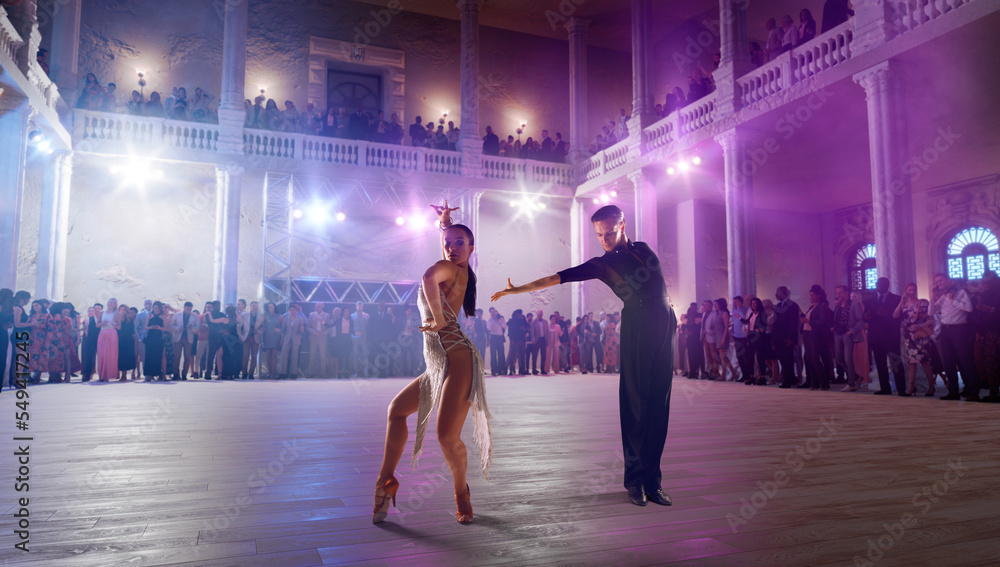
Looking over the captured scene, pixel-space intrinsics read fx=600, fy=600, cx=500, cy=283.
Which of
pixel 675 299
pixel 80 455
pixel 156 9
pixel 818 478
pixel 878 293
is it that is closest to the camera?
pixel 818 478

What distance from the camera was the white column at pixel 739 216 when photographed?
486 inches

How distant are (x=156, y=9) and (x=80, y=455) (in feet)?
56.2

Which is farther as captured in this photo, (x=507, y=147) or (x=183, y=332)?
(x=507, y=147)

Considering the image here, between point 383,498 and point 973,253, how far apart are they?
1782cm

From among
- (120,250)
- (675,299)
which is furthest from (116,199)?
(675,299)

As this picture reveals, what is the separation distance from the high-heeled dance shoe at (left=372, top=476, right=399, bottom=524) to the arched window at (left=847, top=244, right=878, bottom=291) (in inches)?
738

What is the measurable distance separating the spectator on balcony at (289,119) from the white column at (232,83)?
3.85 ft

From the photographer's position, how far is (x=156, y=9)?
1681cm

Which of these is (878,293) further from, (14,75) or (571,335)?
(14,75)

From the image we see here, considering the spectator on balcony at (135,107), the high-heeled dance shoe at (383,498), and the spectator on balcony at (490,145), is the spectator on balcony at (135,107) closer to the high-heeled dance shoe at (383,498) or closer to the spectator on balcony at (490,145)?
the spectator on balcony at (490,145)

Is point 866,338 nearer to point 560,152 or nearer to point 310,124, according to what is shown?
point 560,152

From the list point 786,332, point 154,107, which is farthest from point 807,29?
point 154,107

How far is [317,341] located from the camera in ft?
42.1

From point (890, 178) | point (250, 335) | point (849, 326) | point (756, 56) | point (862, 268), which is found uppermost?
point (756, 56)
